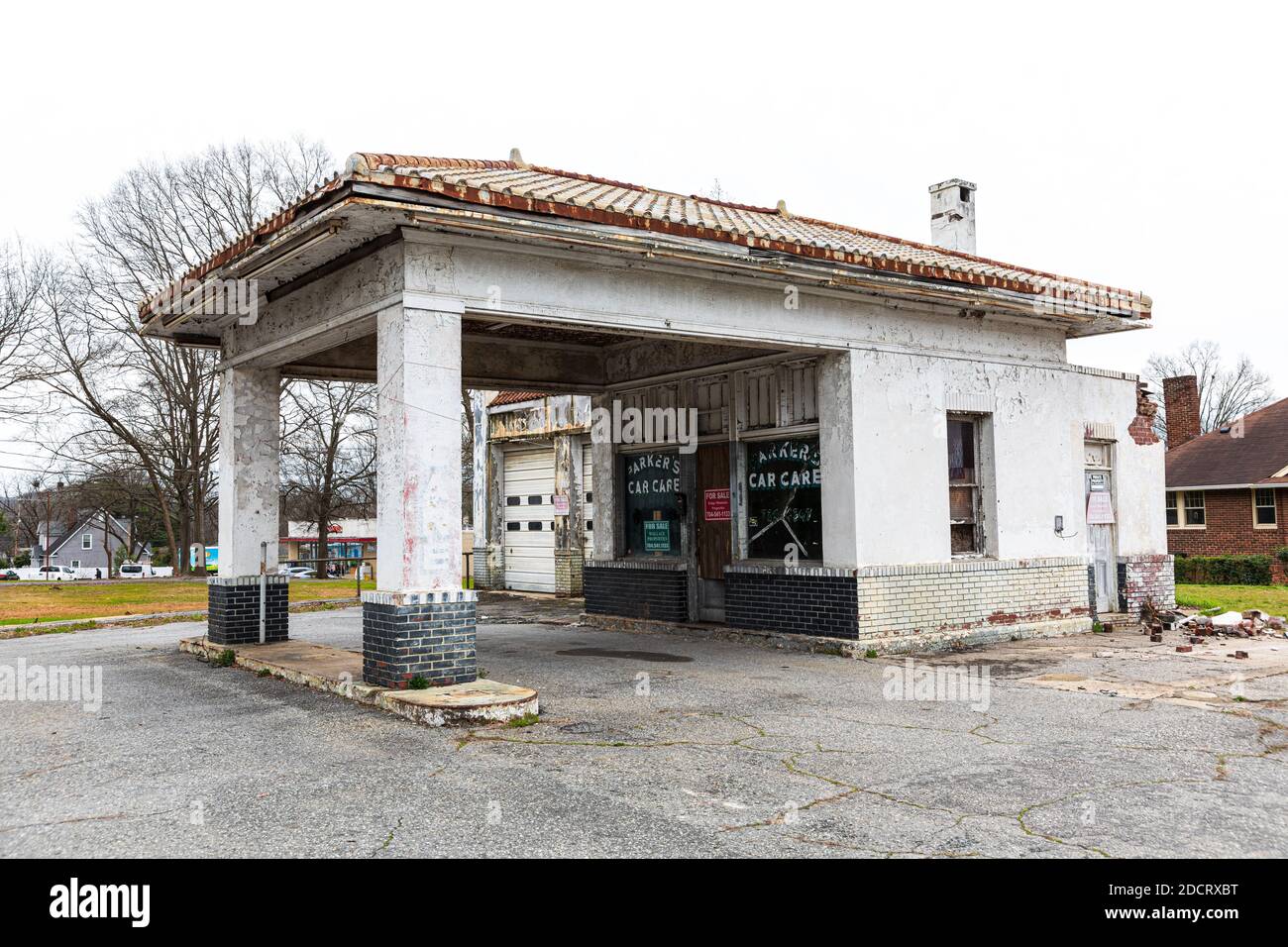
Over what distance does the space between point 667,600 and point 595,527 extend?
1.93 metres

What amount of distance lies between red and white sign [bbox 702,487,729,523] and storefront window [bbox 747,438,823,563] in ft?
1.19

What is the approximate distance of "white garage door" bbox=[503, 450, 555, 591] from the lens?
21250 millimetres

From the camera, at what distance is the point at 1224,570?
27125 millimetres

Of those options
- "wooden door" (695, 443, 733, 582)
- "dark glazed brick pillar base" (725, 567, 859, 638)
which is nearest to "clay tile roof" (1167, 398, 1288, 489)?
"wooden door" (695, 443, 733, 582)

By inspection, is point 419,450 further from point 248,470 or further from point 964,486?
point 964,486

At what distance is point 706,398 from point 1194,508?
2327 centimetres

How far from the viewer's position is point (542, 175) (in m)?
10.8

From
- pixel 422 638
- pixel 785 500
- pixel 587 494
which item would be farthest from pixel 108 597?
pixel 422 638

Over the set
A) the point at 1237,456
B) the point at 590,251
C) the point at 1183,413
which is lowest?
the point at 1237,456

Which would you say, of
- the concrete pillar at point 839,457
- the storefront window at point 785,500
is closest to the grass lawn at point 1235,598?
the storefront window at point 785,500

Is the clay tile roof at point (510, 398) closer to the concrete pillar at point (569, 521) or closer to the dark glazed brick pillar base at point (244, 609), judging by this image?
the concrete pillar at point (569, 521)

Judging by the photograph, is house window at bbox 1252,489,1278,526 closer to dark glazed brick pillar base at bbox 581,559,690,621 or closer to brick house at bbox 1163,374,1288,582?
brick house at bbox 1163,374,1288,582

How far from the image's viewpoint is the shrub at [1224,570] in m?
26.4

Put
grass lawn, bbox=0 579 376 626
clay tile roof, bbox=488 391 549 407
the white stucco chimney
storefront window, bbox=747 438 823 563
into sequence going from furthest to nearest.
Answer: clay tile roof, bbox=488 391 549 407 → grass lawn, bbox=0 579 376 626 → the white stucco chimney → storefront window, bbox=747 438 823 563
